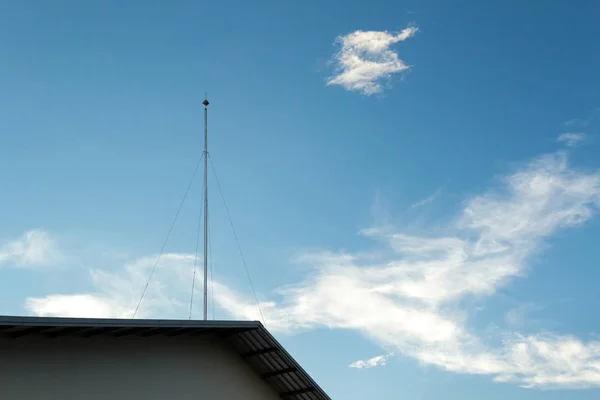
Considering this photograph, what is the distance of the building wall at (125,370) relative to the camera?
1838 cm

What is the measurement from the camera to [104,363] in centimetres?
1997

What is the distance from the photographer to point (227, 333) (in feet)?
74.4

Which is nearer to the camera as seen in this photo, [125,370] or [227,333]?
[125,370]

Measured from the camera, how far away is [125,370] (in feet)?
66.8

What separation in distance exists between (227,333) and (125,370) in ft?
11.7

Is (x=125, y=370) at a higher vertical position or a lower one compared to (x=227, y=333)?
lower

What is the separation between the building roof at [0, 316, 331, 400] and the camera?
18125 mm

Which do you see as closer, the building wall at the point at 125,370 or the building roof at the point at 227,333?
the building roof at the point at 227,333

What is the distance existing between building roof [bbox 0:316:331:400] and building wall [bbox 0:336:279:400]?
250 mm

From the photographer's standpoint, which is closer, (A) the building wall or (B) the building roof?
(B) the building roof

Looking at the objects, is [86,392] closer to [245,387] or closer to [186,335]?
[186,335]

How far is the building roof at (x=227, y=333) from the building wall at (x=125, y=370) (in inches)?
9.8

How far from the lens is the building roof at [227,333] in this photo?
18125mm

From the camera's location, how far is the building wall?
60.3 feet
